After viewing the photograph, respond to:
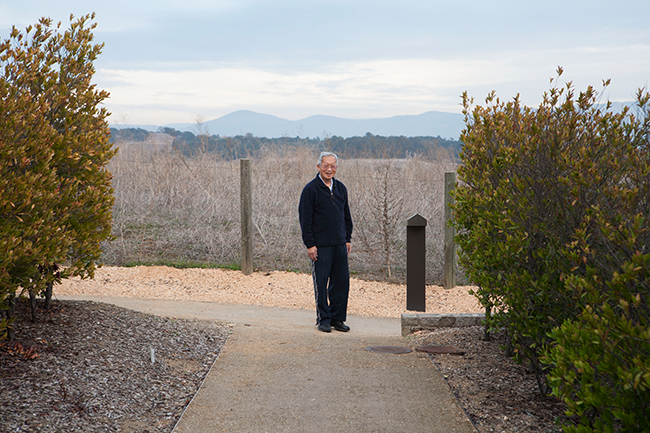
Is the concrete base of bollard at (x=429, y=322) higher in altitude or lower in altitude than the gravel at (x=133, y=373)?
lower

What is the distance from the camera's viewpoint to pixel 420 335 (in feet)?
18.0

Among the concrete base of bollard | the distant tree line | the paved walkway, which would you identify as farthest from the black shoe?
the distant tree line

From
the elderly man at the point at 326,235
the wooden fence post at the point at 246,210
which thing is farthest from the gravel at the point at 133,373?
the wooden fence post at the point at 246,210

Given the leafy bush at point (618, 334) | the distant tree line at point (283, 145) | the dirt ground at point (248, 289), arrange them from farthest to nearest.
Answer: the distant tree line at point (283, 145), the dirt ground at point (248, 289), the leafy bush at point (618, 334)

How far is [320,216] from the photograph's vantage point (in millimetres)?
5758

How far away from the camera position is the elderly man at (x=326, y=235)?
571 cm

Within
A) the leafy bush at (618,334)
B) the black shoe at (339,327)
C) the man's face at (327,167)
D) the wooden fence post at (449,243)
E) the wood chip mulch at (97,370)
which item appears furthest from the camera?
the wooden fence post at (449,243)

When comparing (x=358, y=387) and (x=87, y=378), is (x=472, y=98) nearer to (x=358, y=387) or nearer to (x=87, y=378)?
(x=358, y=387)

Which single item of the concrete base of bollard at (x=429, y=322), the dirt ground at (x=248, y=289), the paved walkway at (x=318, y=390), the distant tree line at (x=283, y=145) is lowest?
the dirt ground at (x=248, y=289)

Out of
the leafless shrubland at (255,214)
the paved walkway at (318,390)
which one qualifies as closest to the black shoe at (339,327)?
the paved walkway at (318,390)

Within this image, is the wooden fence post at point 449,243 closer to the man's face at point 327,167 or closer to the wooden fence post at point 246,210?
the wooden fence post at point 246,210

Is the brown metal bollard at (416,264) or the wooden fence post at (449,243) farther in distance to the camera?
the wooden fence post at (449,243)

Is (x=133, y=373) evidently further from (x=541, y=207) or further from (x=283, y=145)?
(x=283, y=145)

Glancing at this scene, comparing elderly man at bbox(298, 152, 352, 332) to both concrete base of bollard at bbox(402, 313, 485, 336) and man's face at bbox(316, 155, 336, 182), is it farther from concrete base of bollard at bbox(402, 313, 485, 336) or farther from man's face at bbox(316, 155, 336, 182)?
concrete base of bollard at bbox(402, 313, 485, 336)
